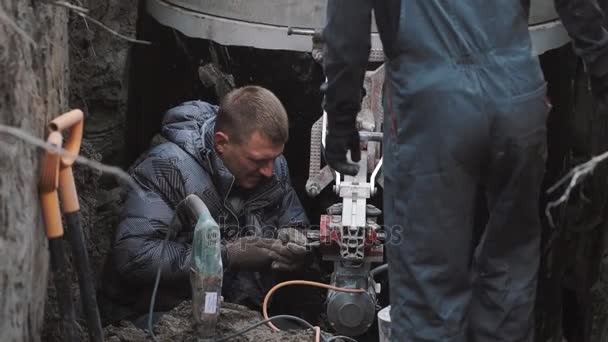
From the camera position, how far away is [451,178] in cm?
315

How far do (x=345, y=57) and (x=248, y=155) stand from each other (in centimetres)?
130

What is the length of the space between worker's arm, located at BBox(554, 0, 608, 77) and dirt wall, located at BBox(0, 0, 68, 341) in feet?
5.37

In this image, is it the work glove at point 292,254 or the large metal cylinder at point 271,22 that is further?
the large metal cylinder at point 271,22

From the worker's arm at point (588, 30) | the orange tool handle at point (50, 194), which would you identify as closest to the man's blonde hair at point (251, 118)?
the worker's arm at point (588, 30)

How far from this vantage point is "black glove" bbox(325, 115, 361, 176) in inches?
133

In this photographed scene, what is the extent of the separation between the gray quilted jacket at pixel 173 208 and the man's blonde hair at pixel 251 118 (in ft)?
0.45

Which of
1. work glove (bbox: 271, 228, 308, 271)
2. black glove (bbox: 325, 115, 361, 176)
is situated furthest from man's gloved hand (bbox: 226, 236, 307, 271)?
black glove (bbox: 325, 115, 361, 176)

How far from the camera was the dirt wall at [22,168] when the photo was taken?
255cm

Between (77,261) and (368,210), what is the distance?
4.98ft

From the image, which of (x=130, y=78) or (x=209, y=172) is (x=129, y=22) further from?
(x=209, y=172)

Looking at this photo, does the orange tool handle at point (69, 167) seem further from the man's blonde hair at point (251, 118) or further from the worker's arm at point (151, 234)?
the man's blonde hair at point (251, 118)

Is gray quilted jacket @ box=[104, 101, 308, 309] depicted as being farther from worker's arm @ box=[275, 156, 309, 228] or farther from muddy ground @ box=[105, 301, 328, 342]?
muddy ground @ box=[105, 301, 328, 342]

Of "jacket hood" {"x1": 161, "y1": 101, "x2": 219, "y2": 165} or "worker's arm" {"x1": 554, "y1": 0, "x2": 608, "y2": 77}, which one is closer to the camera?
"worker's arm" {"x1": 554, "y1": 0, "x2": 608, "y2": 77}

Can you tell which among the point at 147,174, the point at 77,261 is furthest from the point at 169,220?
the point at 77,261
